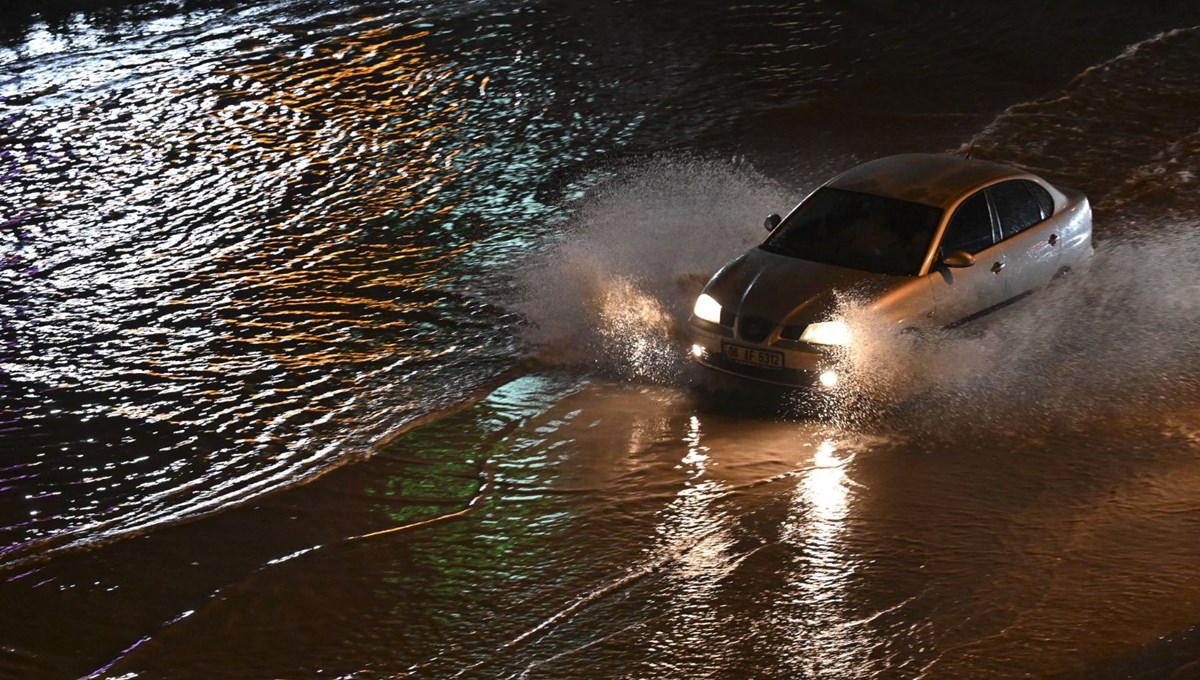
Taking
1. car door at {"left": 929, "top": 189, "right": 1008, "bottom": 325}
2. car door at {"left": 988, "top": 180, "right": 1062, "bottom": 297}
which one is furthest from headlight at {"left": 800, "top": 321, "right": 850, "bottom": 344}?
car door at {"left": 988, "top": 180, "right": 1062, "bottom": 297}

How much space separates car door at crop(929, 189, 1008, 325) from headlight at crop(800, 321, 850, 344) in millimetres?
861

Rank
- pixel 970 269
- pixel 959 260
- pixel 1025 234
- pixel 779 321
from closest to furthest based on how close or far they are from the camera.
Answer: pixel 779 321, pixel 959 260, pixel 970 269, pixel 1025 234

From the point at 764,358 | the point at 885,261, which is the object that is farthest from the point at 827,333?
the point at 885,261

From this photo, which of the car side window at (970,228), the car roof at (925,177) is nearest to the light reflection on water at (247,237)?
the car roof at (925,177)

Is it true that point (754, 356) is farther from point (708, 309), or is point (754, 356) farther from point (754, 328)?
point (708, 309)

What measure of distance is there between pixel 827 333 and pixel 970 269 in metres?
1.46

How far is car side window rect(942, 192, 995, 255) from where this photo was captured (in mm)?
9664

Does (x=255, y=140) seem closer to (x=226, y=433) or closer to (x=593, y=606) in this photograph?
(x=226, y=433)

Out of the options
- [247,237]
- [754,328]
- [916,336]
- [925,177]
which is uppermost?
[247,237]

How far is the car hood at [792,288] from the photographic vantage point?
9.09m

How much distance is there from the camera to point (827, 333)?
8.95 metres

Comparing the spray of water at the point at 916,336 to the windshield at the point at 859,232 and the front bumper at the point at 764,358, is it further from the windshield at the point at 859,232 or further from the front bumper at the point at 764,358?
the windshield at the point at 859,232

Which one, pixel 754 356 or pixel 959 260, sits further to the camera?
pixel 959 260

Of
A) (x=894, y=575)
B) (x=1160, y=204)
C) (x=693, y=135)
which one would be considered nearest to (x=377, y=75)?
(x=693, y=135)
